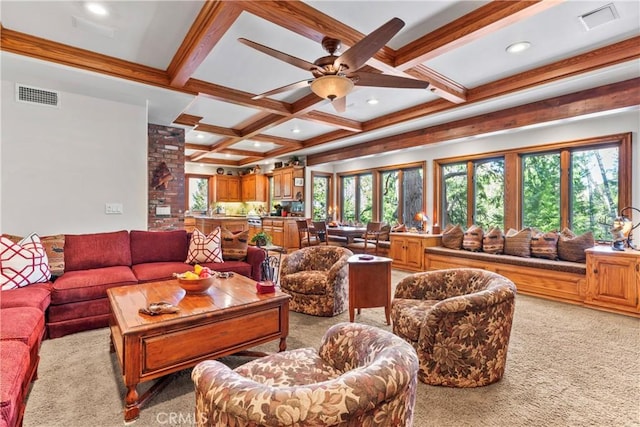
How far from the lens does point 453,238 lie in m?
5.42

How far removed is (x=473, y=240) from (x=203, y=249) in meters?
4.34

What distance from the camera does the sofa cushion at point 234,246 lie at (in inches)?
157

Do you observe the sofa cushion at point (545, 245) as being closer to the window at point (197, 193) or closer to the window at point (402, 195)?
the window at point (402, 195)

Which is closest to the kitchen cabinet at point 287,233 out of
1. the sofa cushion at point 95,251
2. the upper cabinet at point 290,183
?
the upper cabinet at point 290,183

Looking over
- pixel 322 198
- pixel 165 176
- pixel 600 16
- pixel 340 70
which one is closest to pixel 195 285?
pixel 340 70

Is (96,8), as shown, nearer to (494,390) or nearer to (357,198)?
(494,390)

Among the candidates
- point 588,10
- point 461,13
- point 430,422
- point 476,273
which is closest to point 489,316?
point 476,273

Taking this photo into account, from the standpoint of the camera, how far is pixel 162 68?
356 centimetres

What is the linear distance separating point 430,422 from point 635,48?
3.85 meters

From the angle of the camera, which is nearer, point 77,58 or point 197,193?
point 77,58

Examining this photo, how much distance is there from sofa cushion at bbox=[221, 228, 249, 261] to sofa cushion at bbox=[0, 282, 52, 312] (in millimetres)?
1757

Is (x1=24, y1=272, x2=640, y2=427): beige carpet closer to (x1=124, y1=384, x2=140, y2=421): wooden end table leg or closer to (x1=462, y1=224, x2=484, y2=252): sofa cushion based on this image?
(x1=124, y1=384, x2=140, y2=421): wooden end table leg

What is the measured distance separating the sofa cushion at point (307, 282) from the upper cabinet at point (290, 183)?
4.90 m

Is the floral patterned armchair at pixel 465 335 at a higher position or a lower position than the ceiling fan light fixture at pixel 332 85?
lower
